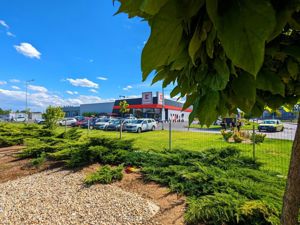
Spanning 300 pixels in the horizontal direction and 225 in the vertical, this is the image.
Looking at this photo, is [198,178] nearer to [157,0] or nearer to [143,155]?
[143,155]

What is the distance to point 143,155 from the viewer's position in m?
7.20

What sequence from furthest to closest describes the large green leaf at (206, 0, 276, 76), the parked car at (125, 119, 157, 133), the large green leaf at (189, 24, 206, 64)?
the parked car at (125, 119, 157, 133) → the large green leaf at (189, 24, 206, 64) → the large green leaf at (206, 0, 276, 76)

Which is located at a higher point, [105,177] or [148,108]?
[148,108]

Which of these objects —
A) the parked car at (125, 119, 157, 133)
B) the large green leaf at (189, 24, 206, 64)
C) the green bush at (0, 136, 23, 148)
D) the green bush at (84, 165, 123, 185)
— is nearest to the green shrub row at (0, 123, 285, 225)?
the green bush at (84, 165, 123, 185)

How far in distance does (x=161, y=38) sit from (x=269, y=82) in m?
0.46

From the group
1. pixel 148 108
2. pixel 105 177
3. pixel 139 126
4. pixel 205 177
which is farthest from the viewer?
pixel 148 108

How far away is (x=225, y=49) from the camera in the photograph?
0.38 meters

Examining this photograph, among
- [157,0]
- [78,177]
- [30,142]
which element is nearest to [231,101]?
[157,0]

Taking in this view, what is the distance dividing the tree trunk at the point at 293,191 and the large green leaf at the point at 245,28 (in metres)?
0.76

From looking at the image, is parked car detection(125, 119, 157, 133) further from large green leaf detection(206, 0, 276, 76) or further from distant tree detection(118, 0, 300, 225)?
large green leaf detection(206, 0, 276, 76)

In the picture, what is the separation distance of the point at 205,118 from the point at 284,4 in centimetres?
44

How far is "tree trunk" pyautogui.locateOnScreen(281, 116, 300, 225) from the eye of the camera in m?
0.95

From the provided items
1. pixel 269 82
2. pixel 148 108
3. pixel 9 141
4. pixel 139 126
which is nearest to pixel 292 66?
pixel 269 82

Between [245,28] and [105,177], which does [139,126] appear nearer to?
[105,177]
